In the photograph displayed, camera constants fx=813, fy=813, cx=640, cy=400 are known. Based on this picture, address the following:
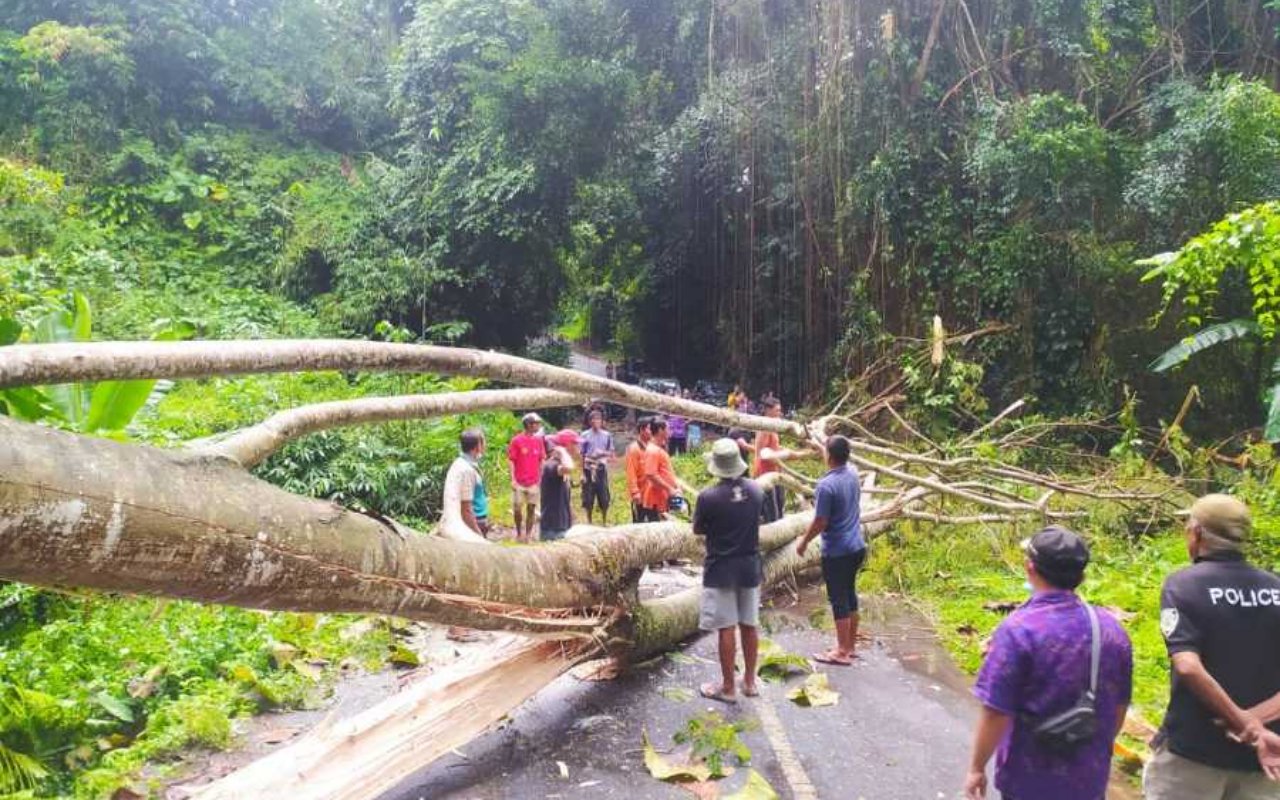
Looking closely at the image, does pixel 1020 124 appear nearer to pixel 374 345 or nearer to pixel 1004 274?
pixel 1004 274

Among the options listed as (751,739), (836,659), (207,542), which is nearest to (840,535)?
(836,659)

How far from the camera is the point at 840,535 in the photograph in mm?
5555

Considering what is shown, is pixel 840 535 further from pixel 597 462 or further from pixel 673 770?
pixel 597 462

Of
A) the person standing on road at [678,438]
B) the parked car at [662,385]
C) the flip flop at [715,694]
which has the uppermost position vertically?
the parked car at [662,385]

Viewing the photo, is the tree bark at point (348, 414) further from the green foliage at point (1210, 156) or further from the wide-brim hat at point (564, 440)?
the green foliage at point (1210, 156)

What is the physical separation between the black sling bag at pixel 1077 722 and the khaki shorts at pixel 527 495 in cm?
773

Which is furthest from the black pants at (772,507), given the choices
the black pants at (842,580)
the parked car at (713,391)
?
the parked car at (713,391)

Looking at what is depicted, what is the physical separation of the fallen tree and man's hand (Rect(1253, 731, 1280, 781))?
2.78 m

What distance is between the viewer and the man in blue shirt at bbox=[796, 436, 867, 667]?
5.52m

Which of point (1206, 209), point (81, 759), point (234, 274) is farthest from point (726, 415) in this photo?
point (234, 274)

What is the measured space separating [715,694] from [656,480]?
3411 millimetres

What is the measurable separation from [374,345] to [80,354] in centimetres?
100

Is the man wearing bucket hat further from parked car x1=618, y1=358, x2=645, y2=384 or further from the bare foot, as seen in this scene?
parked car x1=618, y1=358, x2=645, y2=384

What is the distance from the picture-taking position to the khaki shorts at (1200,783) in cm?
260
